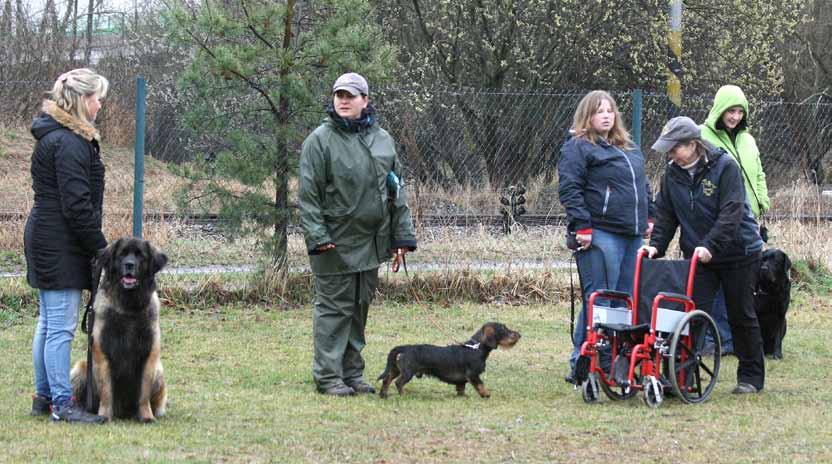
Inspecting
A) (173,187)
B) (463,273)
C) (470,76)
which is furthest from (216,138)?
(470,76)

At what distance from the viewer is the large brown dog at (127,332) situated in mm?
5656

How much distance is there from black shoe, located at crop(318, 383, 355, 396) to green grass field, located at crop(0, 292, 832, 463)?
98 millimetres

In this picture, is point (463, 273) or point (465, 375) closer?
point (465, 375)

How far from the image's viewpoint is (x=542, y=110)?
16.1 metres

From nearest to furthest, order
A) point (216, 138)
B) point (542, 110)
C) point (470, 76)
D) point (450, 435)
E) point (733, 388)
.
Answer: point (450, 435) < point (733, 388) < point (216, 138) < point (542, 110) < point (470, 76)

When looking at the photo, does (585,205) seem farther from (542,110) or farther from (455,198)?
(542,110)

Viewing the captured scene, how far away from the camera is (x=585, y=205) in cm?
715

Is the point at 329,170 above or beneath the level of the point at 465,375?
above

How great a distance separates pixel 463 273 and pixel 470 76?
9.67 meters

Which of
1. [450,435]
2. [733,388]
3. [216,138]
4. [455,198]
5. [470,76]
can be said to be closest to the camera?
[450,435]

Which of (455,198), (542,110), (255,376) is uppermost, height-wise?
(542,110)

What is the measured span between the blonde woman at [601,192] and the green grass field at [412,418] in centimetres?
91

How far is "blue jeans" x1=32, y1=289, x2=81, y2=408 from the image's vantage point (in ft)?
19.0

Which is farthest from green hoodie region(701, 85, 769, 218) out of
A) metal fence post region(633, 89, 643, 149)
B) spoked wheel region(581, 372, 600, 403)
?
metal fence post region(633, 89, 643, 149)
